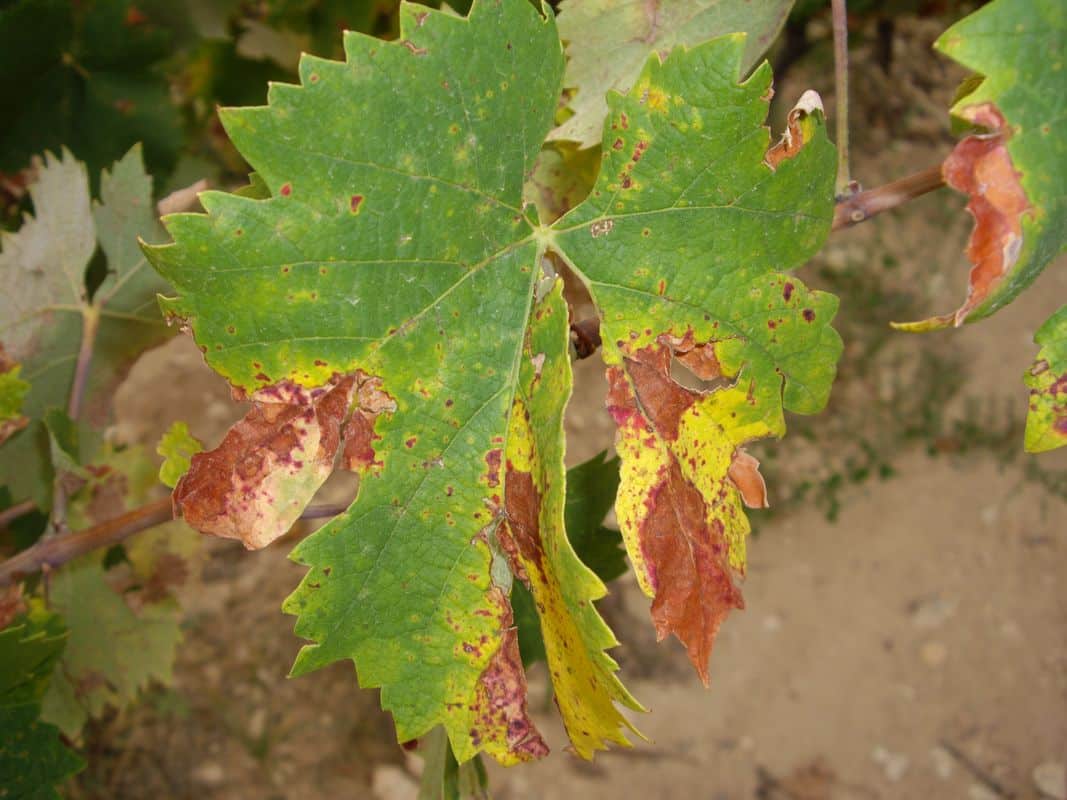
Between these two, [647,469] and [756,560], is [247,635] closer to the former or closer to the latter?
[756,560]

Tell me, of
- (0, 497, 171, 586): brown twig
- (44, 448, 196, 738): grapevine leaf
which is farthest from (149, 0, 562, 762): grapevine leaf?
(44, 448, 196, 738): grapevine leaf

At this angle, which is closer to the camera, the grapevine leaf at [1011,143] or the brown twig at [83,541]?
the grapevine leaf at [1011,143]

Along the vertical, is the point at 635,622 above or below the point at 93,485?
below

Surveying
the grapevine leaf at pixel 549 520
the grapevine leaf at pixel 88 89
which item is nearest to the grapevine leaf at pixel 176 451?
the grapevine leaf at pixel 549 520

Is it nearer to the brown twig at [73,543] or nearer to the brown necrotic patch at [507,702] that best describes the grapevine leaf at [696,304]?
the brown necrotic patch at [507,702]

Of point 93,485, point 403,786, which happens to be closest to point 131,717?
point 403,786

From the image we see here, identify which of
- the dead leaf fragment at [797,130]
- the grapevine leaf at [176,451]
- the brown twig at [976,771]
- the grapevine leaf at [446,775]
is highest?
the dead leaf fragment at [797,130]

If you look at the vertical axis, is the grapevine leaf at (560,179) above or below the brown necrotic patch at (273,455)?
above
